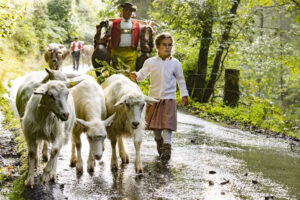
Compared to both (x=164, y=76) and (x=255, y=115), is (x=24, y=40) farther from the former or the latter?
(x=164, y=76)

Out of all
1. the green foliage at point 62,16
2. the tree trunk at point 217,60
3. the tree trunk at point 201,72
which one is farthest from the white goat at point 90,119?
the green foliage at point 62,16

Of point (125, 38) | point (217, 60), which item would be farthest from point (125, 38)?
point (217, 60)

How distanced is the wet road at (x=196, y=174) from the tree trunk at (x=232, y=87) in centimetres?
642

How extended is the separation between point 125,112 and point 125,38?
3.02 m

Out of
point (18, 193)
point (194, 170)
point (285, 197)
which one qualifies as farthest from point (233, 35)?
point (18, 193)

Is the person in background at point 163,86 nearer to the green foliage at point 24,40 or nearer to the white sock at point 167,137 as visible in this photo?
the white sock at point 167,137

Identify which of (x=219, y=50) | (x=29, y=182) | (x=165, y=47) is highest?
(x=219, y=50)

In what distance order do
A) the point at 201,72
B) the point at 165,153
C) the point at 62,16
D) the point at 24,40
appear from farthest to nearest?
the point at 62,16, the point at 24,40, the point at 201,72, the point at 165,153

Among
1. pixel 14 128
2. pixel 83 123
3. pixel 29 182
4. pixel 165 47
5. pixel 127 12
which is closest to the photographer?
pixel 29 182

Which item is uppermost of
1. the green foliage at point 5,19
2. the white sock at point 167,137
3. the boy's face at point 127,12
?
the boy's face at point 127,12

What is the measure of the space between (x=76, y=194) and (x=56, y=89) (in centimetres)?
129

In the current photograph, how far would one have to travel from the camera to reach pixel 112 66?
30.6 ft

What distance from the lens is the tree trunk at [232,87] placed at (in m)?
15.8

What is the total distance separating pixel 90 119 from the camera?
5.96 metres
